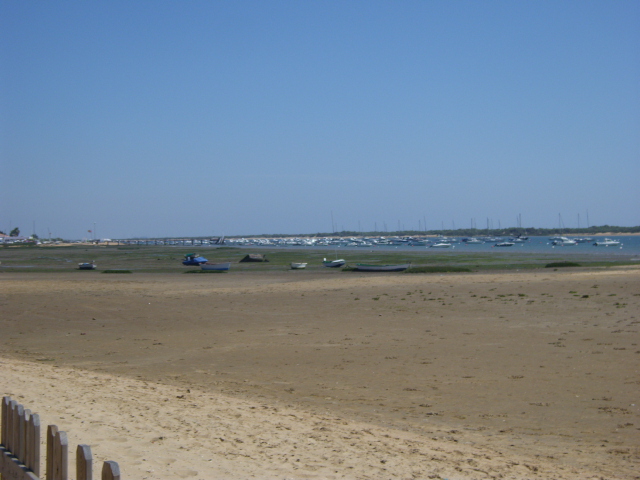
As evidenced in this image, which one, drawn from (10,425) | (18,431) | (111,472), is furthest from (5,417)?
(111,472)

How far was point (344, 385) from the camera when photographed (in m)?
12.3

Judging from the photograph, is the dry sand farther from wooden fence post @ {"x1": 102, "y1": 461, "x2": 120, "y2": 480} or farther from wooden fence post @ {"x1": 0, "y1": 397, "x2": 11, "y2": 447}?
wooden fence post @ {"x1": 102, "y1": 461, "x2": 120, "y2": 480}

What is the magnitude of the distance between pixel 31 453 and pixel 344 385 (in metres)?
8.34

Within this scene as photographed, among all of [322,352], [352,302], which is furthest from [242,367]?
[352,302]

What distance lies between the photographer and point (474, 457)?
25.6 ft

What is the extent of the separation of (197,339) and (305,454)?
11.7 meters

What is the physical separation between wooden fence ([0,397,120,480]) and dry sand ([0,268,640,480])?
5.70 feet

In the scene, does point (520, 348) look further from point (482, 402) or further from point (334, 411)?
point (334, 411)

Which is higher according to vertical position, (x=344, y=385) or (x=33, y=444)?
(x=33, y=444)

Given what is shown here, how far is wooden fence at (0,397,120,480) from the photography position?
4.07 m

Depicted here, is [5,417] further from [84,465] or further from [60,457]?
[84,465]

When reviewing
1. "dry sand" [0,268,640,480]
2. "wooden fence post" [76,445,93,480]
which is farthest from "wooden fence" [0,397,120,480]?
"dry sand" [0,268,640,480]

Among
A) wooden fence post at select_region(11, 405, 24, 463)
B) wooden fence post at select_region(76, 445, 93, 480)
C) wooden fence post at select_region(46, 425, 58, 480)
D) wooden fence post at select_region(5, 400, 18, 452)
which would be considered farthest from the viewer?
wooden fence post at select_region(5, 400, 18, 452)

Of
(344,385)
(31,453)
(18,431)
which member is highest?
(18,431)
